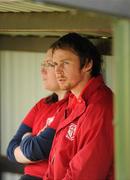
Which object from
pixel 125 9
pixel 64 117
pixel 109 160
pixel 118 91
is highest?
pixel 125 9

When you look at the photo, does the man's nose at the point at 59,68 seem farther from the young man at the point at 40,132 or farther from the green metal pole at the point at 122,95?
the green metal pole at the point at 122,95

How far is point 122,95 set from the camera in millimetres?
1708

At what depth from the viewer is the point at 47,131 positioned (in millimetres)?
3016

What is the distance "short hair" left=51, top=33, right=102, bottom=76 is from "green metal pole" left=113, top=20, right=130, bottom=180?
1026 millimetres

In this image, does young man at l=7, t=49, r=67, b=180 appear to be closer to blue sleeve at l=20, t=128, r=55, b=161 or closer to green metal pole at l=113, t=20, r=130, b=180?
blue sleeve at l=20, t=128, r=55, b=161

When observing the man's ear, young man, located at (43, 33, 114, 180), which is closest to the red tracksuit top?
young man, located at (43, 33, 114, 180)

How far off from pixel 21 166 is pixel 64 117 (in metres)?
1.54

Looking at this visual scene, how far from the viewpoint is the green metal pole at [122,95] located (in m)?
1.66

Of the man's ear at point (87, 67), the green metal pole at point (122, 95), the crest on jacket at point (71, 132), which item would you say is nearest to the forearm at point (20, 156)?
the crest on jacket at point (71, 132)

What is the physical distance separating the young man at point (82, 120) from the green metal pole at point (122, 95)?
0.74 meters

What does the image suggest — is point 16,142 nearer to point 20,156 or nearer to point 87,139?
point 20,156

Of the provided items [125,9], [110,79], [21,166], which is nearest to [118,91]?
[125,9]

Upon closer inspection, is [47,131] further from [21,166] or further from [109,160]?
[21,166]

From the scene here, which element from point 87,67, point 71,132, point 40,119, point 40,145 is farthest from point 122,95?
point 40,119
